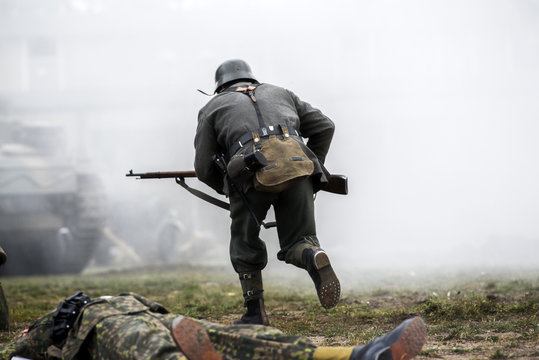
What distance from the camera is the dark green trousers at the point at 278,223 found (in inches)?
174

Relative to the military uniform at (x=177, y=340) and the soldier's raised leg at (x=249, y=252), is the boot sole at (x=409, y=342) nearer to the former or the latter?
the military uniform at (x=177, y=340)

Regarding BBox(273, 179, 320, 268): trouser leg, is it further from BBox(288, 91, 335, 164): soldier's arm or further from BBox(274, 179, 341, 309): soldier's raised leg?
BBox(288, 91, 335, 164): soldier's arm

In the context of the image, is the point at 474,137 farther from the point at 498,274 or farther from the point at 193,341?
the point at 193,341

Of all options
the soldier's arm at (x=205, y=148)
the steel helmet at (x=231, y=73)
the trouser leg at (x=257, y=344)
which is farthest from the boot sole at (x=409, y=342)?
the steel helmet at (x=231, y=73)

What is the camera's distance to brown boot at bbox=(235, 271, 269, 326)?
4.49m

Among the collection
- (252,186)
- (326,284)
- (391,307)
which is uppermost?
(252,186)

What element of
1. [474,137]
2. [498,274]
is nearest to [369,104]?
[474,137]

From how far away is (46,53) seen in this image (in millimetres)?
30281

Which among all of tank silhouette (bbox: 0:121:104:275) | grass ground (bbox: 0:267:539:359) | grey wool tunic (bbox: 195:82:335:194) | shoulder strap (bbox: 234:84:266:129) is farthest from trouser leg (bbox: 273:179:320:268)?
tank silhouette (bbox: 0:121:104:275)

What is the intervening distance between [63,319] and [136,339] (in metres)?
0.46

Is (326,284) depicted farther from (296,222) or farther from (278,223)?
(278,223)

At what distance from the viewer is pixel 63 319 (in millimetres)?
3135

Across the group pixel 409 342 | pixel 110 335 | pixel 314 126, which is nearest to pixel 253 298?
pixel 314 126

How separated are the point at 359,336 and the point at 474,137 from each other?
1405 centimetres
